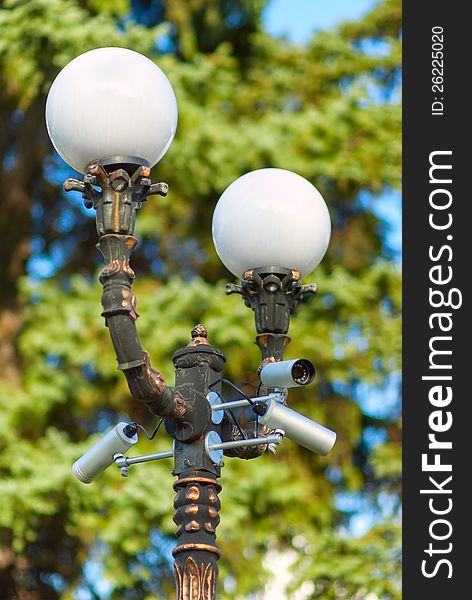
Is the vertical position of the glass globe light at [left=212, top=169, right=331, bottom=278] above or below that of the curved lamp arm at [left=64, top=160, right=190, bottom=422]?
above

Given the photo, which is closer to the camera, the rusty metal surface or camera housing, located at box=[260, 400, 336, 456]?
the rusty metal surface

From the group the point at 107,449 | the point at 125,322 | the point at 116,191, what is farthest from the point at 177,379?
the point at 116,191

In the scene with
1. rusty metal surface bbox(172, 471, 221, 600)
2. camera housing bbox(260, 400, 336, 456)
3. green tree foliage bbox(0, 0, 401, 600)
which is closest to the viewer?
rusty metal surface bbox(172, 471, 221, 600)

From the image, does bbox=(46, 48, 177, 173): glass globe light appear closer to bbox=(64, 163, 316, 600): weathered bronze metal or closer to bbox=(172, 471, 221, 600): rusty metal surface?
bbox=(64, 163, 316, 600): weathered bronze metal

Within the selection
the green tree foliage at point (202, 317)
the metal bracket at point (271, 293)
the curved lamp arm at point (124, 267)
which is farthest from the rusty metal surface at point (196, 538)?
the green tree foliage at point (202, 317)

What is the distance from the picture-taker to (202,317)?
26.3 feet

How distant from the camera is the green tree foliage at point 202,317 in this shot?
25.1 ft

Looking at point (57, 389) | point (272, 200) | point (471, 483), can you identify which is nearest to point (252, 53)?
point (57, 389)

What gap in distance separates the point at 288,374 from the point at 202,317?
4.98 meters

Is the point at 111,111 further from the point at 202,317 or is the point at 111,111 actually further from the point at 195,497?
the point at 202,317

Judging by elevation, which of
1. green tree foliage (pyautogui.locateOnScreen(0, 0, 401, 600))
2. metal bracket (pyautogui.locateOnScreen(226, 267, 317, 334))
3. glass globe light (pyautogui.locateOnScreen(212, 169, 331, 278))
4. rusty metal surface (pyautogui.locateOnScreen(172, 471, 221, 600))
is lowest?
rusty metal surface (pyautogui.locateOnScreen(172, 471, 221, 600))

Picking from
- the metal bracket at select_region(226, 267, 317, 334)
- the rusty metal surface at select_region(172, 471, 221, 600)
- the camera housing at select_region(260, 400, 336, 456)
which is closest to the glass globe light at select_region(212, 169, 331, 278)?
the metal bracket at select_region(226, 267, 317, 334)

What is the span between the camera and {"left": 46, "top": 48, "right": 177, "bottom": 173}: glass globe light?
2.93m

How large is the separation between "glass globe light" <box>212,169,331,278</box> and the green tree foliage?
13.5ft
